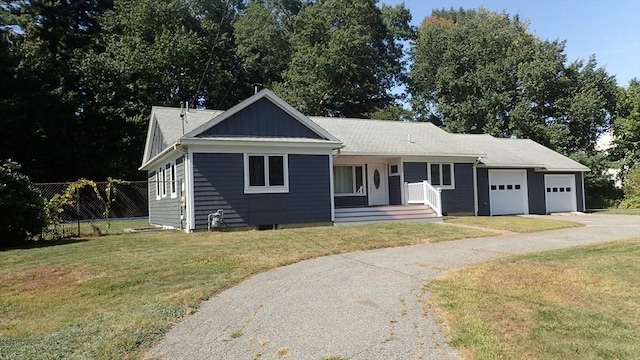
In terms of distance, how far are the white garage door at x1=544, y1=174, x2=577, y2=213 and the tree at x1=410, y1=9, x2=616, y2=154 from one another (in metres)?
10.1

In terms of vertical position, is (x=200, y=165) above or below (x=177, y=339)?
above

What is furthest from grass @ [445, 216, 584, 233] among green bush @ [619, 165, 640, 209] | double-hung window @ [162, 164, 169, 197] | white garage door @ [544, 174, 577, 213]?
green bush @ [619, 165, 640, 209]

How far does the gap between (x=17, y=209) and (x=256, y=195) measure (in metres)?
6.83

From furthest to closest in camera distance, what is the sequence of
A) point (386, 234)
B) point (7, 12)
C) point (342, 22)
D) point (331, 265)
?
1. point (342, 22)
2. point (7, 12)
3. point (386, 234)
4. point (331, 265)

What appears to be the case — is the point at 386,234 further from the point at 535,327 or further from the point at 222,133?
the point at 535,327

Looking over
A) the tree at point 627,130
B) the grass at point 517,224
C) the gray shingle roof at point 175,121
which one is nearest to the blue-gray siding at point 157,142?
the gray shingle roof at point 175,121

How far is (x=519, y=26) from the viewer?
145 ft

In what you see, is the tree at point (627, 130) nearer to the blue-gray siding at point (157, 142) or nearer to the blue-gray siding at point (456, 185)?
the blue-gray siding at point (456, 185)

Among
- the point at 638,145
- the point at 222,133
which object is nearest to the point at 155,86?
the point at 222,133

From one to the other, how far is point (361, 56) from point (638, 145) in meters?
21.5

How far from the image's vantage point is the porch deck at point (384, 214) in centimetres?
1781

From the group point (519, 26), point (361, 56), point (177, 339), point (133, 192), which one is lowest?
point (177, 339)

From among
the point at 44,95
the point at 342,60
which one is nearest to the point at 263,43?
the point at 342,60

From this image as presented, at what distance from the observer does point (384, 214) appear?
18.6 meters
